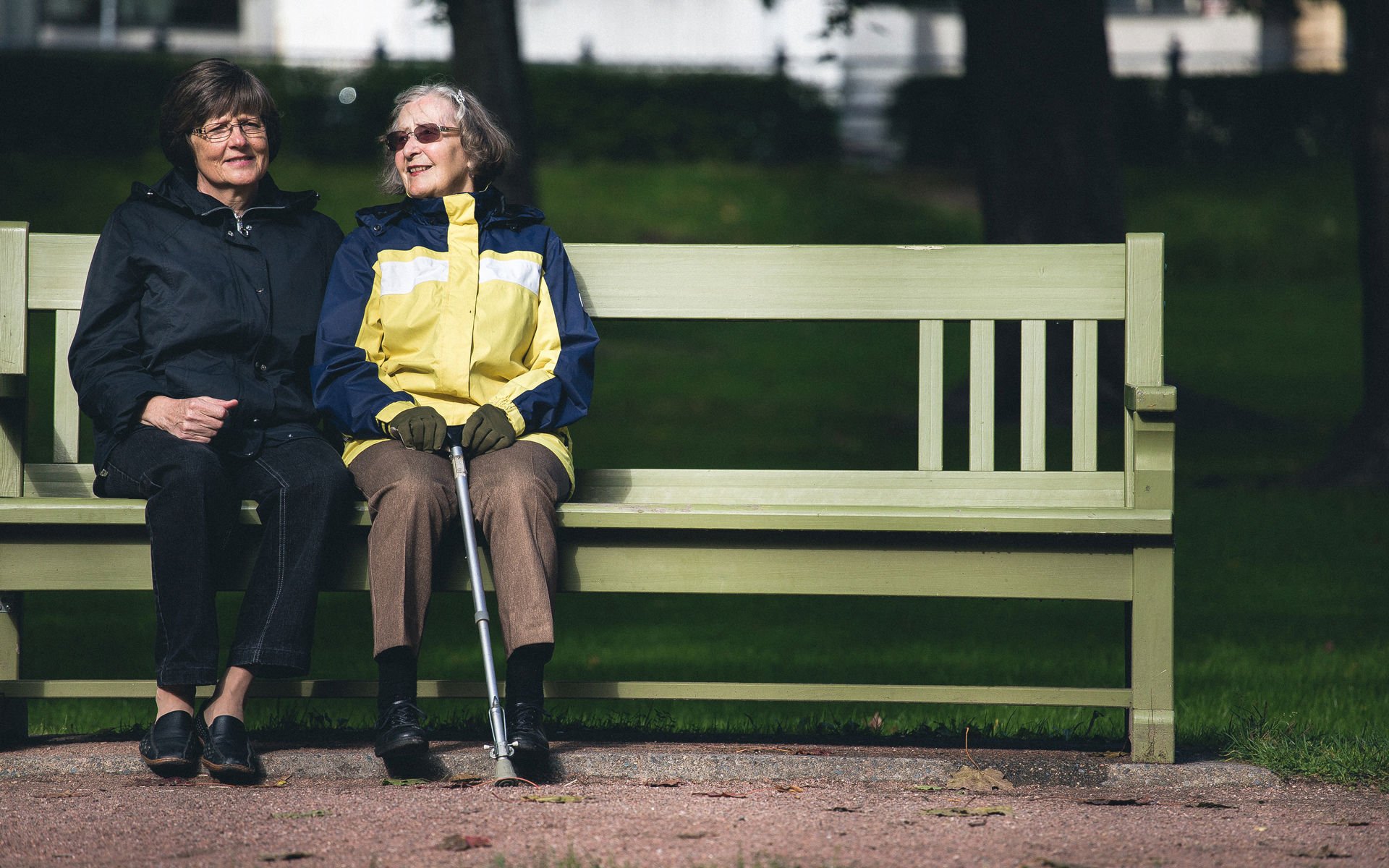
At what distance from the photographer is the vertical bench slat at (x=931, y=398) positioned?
13.8ft

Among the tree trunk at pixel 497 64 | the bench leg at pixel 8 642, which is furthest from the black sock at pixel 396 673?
the tree trunk at pixel 497 64

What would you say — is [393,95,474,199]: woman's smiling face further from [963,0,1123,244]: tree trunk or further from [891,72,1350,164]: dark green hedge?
[891,72,1350,164]: dark green hedge

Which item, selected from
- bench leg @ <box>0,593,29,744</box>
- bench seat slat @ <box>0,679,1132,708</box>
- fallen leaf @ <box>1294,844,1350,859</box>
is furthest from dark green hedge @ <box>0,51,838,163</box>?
fallen leaf @ <box>1294,844,1350,859</box>

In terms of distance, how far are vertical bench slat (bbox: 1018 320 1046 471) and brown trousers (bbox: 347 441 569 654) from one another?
1246 millimetres

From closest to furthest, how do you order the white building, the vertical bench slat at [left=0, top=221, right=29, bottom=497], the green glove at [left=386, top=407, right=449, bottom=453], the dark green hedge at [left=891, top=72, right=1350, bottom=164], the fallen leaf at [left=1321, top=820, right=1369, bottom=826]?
1. the fallen leaf at [left=1321, top=820, right=1369, bottom=826]
2. the green glove at [left=386, top=407, right=449, bottom=453]
3. the vertical bench slat at [left=0, top=221, right=29, bottom=497]
4. the dark green hedge at [left=891, top=72, right=1350, bottom=164]
5. the white building

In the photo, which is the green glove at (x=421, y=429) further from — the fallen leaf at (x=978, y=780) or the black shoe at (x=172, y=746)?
the fallen leaf at (x=978, y=780)

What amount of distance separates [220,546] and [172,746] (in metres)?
0.45

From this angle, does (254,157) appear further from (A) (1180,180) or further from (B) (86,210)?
(A) (1180,180)

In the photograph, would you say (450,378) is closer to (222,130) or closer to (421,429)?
(421,429)

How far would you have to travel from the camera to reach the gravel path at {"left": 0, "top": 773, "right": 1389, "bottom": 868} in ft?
10.1

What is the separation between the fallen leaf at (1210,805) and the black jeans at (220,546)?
1928 mm

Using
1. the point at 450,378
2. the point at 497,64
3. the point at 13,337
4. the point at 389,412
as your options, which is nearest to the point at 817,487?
the point at 450,378

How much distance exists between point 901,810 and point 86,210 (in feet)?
52.9

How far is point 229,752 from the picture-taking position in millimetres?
3602
